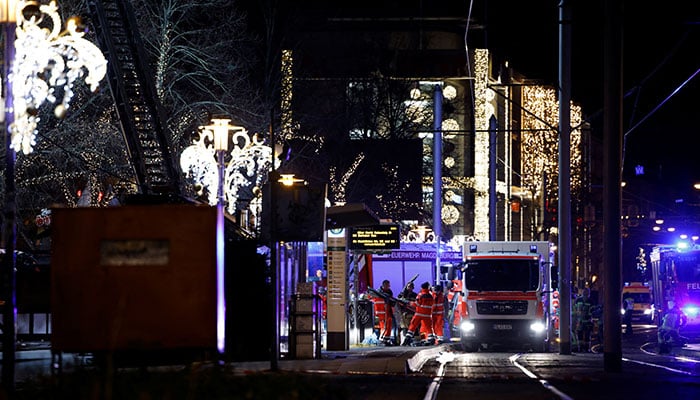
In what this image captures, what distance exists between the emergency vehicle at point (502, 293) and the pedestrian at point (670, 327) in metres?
3.74

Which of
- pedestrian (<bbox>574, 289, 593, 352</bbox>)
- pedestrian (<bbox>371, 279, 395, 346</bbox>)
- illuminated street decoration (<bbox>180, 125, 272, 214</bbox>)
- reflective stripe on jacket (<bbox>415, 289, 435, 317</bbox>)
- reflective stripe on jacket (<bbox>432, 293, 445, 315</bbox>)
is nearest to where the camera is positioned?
illuminated street decoration (<bbox>180, 125, 272, 214</bbox>)

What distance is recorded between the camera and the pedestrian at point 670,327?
109ft

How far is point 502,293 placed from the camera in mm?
36250

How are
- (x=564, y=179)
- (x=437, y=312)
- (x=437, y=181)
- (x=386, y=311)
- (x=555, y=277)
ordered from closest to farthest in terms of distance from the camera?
(x=564, y=179) → (x=555, y=277) → (x=386, y=311) → (x=437, y=312) → (x=437, y=181)

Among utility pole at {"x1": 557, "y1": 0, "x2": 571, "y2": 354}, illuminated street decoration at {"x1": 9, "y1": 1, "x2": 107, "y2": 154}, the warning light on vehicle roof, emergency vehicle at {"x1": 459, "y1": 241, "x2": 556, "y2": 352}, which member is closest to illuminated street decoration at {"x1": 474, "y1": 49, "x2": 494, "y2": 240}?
the warning light on vehicle roof

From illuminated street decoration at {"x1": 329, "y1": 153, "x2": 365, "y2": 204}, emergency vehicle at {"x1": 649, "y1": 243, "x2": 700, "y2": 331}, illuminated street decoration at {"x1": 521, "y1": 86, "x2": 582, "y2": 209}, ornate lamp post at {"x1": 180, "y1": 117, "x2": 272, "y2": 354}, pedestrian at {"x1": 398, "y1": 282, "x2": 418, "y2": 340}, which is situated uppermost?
illuminated street decoration at {"x1": 521, "y1": 86, "x2": 582, "y2": 209}

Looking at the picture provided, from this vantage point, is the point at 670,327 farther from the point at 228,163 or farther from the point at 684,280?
the point at 228,163

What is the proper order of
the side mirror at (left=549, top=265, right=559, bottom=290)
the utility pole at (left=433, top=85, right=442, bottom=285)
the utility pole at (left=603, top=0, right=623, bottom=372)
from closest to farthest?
1. the utility pole at (left=603, top=0, right=623, bottom=372)
2. the side mirror at (left=549, top=265, right=559, bottom=290)
3. the utility pole at (left=433, top=85, right=442, bottom=285)

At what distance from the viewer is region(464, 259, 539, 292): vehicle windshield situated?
36281 millimetres

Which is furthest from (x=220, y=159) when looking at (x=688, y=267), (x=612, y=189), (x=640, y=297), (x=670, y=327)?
(x=640, y=297)

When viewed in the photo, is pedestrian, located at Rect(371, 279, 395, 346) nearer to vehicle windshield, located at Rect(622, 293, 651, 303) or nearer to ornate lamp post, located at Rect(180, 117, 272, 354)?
ornate lamp post, located at Rect(180, 117, 272, 354)

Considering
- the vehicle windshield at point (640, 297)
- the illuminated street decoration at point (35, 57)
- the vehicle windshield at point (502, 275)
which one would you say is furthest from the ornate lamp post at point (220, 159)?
the vehicle windshield at point (640, 297)

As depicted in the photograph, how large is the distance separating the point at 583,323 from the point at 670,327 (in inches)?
115

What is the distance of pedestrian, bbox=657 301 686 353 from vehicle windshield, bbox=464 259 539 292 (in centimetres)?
396
